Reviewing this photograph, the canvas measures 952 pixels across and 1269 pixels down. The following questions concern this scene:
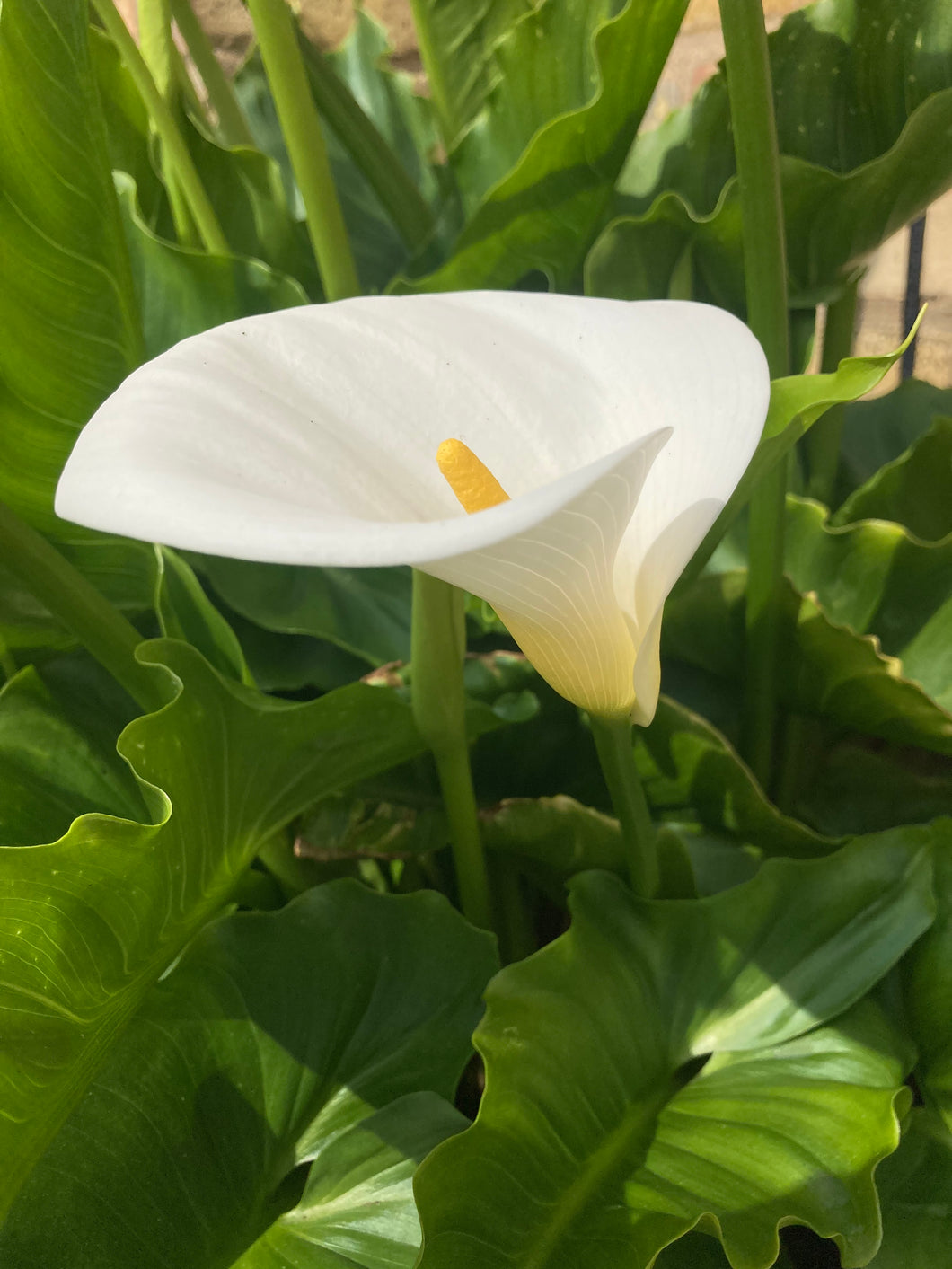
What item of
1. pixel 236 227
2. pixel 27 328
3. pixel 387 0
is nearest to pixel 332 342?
pixel 27 328

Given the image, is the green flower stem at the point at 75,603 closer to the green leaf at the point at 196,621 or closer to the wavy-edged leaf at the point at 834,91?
the green leaf at the point at 196,621

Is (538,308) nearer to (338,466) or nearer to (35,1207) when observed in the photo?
(338,466)

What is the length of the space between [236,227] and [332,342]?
329 millimetres

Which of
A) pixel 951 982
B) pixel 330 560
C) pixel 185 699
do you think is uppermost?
pixel 330 560

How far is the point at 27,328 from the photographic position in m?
0.40

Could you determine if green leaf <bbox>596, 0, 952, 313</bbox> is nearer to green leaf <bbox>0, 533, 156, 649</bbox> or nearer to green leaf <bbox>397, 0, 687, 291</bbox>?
green leaf <bbox>397, 0, 687, 291</bbox>

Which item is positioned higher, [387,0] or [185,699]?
[387,0]

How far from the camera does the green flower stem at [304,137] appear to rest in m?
0.35

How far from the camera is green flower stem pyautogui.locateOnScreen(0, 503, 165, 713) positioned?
1.07 feet

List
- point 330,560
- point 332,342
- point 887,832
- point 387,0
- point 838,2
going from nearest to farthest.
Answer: point 330,560 → point 332,342 → point 887,832 → point 838,2 → point 387,0

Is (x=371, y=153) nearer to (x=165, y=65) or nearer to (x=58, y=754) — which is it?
(x=165, y=65)

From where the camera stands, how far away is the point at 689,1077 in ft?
1.27

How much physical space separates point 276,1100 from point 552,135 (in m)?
0.39

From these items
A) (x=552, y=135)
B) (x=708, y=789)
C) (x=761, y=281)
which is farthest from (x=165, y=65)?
(x=708, y=789)
